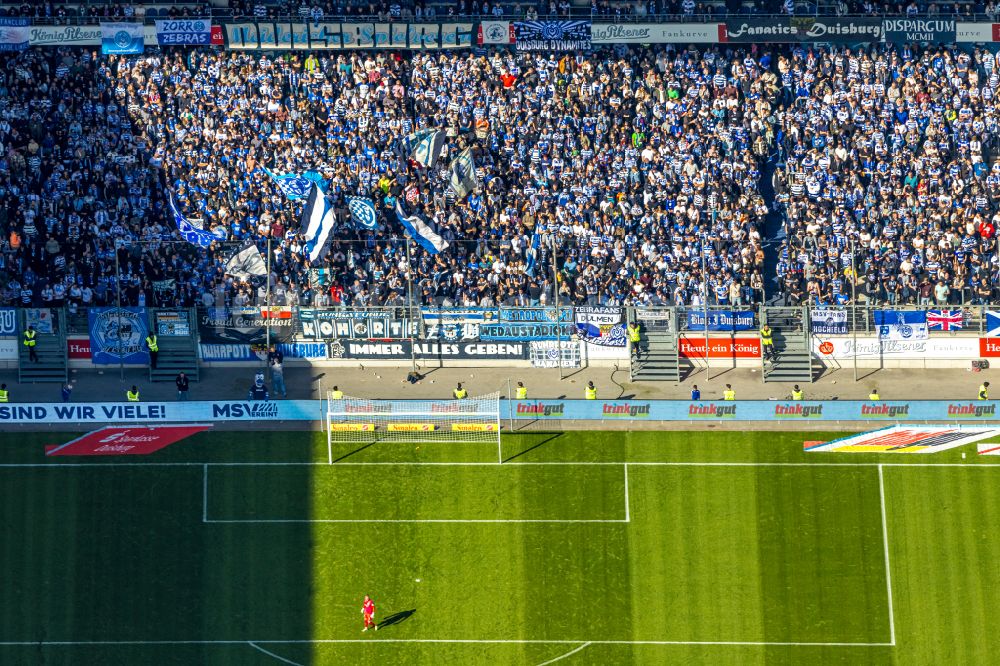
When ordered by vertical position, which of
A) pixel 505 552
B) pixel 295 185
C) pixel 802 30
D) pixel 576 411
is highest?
pixel 802 30

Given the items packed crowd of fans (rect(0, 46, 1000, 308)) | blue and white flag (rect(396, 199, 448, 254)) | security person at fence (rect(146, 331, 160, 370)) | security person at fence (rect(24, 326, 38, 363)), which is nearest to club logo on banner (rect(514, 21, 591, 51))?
packed crowd of fans (rect(0, 46, 1000, 308))

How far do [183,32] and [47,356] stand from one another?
17439 mm

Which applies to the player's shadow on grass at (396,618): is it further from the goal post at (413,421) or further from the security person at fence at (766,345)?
the security person at fence at (766,345)

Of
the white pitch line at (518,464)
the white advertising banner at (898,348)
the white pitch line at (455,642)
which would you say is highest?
the white advertising banner at (898,348)

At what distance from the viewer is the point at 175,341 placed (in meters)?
86.3

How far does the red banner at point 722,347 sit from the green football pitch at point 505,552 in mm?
4962

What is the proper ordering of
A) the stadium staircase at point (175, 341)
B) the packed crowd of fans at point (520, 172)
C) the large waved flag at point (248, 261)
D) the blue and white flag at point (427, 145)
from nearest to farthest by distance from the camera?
the stadium staircase at point (175, 341) → the large waved flag at point (248, 261) → the packed crowd of fans at point (520, 172) → the blue and white flag at point (427, 145)

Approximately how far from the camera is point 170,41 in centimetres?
9438

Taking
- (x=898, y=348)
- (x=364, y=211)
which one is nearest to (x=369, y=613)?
(x=364, y=211)

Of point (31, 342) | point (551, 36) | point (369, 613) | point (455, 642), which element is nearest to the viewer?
point (369, 613)

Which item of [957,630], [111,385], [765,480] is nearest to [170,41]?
[111,385]

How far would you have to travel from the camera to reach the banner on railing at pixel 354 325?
86.6m

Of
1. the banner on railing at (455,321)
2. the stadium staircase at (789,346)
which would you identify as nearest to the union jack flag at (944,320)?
the stadium staircase at (789,346)

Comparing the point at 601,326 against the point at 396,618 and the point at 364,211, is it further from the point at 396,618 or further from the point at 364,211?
the point at 396,618
